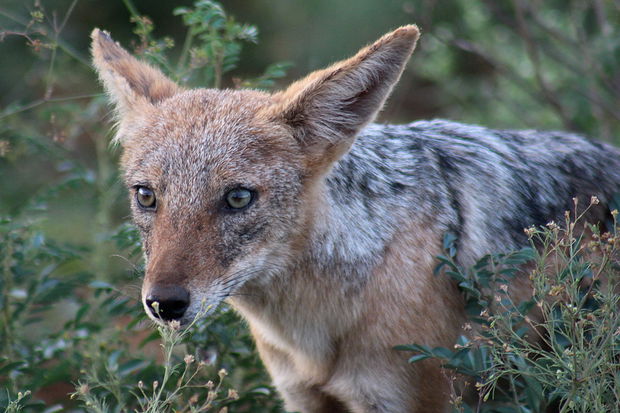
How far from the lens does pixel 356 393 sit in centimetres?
421

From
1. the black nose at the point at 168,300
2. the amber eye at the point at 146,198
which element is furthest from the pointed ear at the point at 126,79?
the black nose at the point at 168,300

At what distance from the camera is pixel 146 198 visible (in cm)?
403

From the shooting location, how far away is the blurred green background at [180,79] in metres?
5.34

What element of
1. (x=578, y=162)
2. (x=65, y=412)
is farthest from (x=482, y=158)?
(x=65, y=412)

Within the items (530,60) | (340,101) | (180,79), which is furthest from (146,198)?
(530,60)

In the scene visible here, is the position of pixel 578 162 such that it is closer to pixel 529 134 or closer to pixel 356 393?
pixel 529 134

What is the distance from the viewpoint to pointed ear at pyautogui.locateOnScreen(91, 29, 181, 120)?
4496 millimetres

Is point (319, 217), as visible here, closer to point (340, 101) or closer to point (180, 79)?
point (340, 101)

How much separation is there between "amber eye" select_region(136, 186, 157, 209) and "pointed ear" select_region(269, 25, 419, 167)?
0.75 meters

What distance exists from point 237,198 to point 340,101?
0.74 meters

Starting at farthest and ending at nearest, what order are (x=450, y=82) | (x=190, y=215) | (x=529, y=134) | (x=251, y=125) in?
(x=450, y=82)
(x=529, y=134)
(x=251, y=125)
(x=190, y=215)

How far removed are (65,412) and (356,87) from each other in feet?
10.6

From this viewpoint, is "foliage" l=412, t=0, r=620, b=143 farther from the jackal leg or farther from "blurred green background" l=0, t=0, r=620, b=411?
the jackal leg

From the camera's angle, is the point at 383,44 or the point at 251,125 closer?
the point at 383,44
